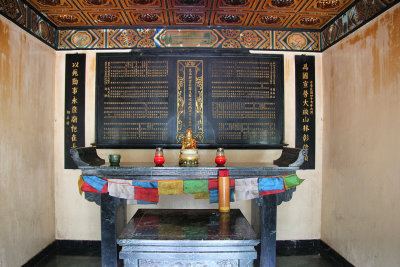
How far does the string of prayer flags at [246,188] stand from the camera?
2.85 m

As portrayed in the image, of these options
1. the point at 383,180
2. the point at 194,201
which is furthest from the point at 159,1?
the point at 383,180

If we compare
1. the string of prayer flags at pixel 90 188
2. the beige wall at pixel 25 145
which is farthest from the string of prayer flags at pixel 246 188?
the beige wall at pixel 25 145

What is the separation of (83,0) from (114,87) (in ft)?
3.84

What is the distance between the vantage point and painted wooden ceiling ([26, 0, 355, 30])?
311 cm

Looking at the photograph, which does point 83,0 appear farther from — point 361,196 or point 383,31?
point 361,196

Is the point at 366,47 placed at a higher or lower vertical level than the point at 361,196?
higher

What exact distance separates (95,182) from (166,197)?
48.9 inches

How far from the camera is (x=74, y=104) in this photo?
3.77 meters

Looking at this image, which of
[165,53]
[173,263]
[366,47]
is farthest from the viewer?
[165,53]

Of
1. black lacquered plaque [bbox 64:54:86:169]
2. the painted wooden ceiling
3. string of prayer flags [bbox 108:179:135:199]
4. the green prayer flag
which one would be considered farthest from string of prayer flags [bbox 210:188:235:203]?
the painted wooden ceiling

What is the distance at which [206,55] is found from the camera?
148 inches

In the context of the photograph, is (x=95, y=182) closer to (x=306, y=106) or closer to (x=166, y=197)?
(x=166, y=197)

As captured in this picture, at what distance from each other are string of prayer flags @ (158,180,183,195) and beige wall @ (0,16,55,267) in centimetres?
173

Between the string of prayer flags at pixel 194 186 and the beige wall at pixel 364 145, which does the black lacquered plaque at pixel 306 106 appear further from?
the string of prayer flags at pixel 194 186
